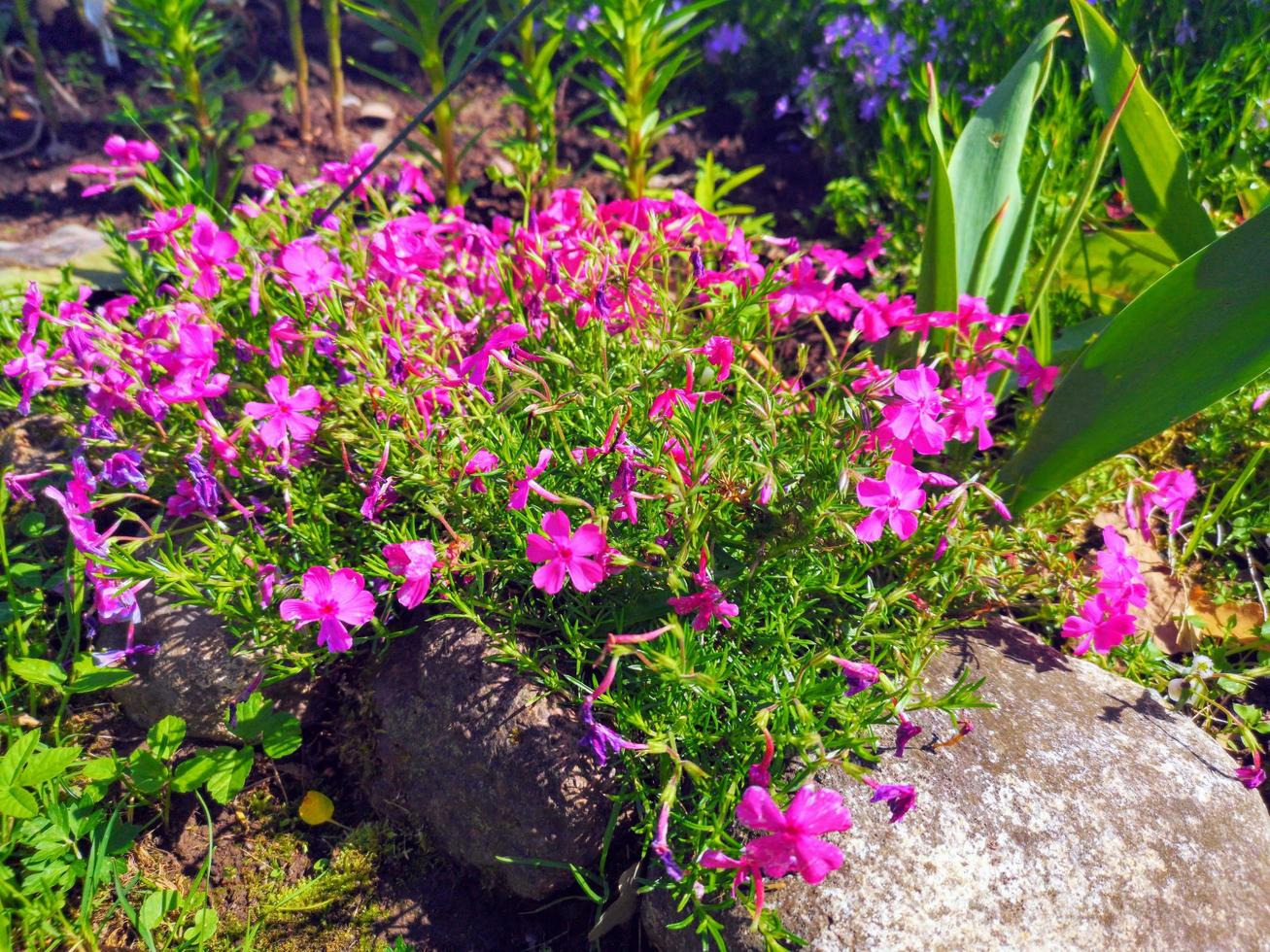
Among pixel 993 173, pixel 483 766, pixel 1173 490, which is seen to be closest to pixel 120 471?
pixel 483 766

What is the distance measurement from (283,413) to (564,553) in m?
0.69

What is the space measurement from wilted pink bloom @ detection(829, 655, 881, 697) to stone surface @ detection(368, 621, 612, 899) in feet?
1.65

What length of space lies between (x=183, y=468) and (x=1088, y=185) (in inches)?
82.8

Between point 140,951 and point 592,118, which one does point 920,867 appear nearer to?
point 140,951

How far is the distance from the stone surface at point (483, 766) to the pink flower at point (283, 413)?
0.50 metres

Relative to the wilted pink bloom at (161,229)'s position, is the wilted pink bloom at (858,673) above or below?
below

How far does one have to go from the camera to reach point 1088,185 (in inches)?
76.5

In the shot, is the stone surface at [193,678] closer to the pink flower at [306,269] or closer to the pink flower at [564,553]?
the pink flower at [306,269]

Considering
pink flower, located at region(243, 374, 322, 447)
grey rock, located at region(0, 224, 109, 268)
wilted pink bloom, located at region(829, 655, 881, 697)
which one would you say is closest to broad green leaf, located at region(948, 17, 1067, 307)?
wilted pink bloom, located at region(829, 655, 881, 697)

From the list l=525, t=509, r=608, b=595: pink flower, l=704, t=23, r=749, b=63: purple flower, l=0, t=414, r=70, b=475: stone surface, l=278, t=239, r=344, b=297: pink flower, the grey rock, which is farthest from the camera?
l=704, t=23, r=749, b=63: purple flower

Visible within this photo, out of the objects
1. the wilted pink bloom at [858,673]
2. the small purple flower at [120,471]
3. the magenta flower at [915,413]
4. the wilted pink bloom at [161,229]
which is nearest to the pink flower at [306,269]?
the wilted pink bloom at [161,229]

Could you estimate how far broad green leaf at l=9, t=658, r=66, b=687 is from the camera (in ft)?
6.27

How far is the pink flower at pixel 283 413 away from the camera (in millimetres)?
1707

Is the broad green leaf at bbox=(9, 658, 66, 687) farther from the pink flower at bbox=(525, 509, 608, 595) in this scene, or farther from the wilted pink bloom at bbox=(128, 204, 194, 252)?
the pink flower at bbox=(525, 509, 608, 595)
